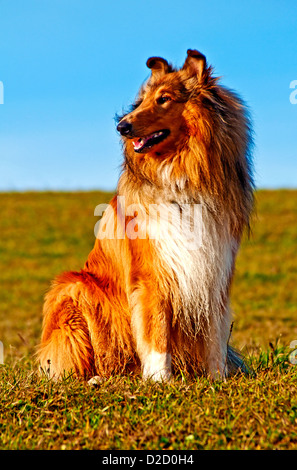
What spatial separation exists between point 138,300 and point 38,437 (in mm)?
1354

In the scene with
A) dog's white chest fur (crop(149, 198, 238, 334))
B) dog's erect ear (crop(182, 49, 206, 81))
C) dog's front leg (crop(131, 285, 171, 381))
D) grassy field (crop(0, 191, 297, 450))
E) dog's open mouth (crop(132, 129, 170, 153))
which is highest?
dog's erect ear (crop(182, 49, 206, 81))

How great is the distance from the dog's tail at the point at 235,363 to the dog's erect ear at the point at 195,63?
2497 mm

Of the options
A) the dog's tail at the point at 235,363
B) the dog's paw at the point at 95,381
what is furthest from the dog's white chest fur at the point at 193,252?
the dog's paw at the point at 95,381

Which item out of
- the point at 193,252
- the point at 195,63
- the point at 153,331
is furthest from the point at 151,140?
the point at 153,331

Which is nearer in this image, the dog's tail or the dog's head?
the dog's head

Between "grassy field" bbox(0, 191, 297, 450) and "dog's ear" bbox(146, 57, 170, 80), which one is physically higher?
"dog's ear" bbox(146, 57, 170, 80)

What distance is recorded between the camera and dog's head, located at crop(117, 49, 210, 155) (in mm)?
4492

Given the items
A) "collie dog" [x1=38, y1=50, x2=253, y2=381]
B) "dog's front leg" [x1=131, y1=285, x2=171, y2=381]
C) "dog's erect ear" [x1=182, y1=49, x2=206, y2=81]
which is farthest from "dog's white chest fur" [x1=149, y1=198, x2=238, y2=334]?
"dog's erect ear" [x1=182, y1=49, x2=206, y2=81]

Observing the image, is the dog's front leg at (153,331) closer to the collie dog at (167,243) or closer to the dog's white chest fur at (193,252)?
the collie dog at (167,243)

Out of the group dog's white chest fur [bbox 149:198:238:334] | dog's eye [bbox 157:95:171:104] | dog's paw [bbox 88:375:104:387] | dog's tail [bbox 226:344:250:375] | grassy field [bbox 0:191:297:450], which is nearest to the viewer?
grassy field [bbox 0:191:297:450]

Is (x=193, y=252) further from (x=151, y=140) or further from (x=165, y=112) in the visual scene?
(x=165, y=112)

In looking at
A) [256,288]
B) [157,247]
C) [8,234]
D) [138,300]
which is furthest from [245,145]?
[8,234]

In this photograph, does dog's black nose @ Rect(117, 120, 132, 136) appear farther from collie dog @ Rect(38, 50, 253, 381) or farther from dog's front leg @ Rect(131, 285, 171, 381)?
dog's front leg @ Rect(131, 285, 171, 381)

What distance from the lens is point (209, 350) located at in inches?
188
